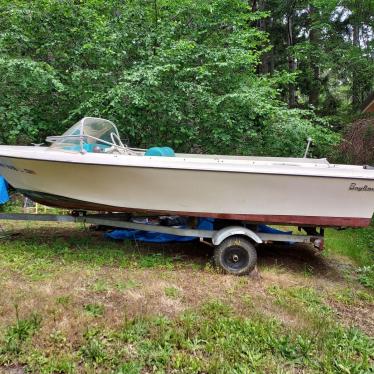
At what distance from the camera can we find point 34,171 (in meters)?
3.47

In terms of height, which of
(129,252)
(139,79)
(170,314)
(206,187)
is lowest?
(129,252)

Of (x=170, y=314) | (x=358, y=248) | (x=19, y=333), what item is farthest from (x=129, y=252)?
(x=358, y=248)

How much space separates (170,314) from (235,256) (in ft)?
3.91

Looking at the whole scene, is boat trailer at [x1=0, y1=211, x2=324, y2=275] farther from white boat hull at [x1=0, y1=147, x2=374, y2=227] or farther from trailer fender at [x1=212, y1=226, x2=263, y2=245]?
white boat hull at [x1=0, y1=147, x2=374, y2=227]

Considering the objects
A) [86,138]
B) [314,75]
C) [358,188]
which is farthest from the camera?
[314,75]

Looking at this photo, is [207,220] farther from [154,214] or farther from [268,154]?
[268,154]

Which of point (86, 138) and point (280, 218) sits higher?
point (86, 138)

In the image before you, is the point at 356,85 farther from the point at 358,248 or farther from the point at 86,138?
the point at 86,138

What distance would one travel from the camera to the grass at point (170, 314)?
1.92 meters

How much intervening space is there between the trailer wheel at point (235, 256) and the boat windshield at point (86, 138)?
1.62m

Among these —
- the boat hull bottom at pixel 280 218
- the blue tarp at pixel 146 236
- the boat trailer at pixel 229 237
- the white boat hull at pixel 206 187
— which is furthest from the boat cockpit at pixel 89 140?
the blue tarp at pixel 146 236

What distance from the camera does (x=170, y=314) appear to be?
94.8 inches

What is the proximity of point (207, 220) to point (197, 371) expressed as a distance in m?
2.04

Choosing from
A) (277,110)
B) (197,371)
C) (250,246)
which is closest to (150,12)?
(277,110)
